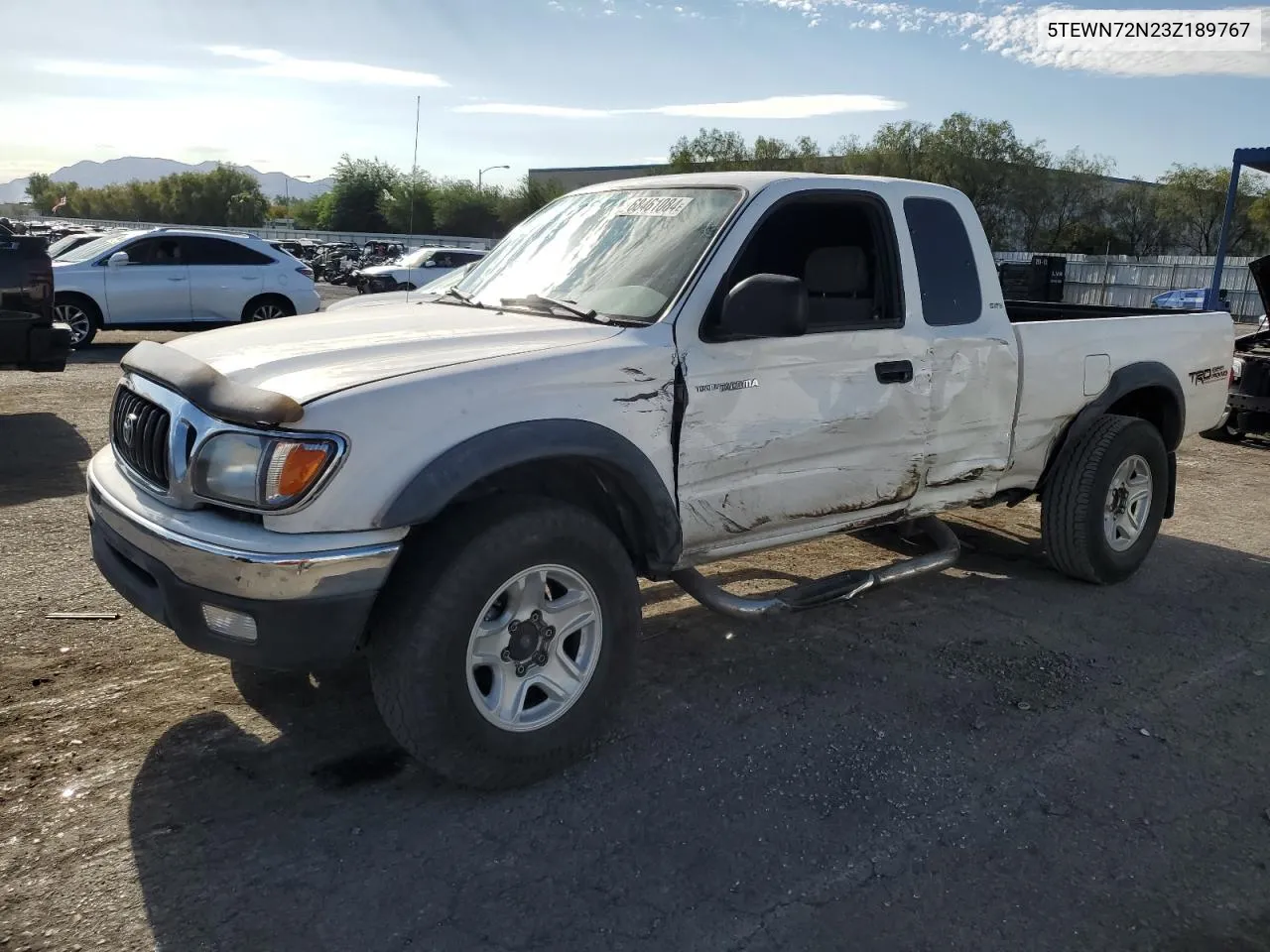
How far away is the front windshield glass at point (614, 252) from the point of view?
390cm

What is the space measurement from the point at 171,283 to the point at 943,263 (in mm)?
12973

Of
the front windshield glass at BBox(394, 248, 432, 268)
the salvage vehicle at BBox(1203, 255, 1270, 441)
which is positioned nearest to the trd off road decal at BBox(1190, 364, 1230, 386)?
the salvage vehicle at BBox(1203, 255, 1270, 441)

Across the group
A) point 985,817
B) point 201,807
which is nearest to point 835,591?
point 985,817

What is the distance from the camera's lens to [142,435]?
11.1 ft

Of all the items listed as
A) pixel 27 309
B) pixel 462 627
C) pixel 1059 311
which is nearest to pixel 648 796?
pixel 462 627

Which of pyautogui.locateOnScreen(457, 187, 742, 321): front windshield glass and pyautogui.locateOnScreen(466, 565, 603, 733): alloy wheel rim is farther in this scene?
pyautogui.locateOnScreen(457, 187, 742, 321): front windshield glass

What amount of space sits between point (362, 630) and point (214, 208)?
313 feet

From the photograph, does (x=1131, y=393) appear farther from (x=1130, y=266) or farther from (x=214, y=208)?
(x=214, y=208)

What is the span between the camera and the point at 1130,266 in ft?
114

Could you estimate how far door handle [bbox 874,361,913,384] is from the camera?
4.28 metres

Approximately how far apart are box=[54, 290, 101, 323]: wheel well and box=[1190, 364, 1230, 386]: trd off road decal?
13.6 metres

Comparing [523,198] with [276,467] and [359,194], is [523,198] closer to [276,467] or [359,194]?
[359,194]

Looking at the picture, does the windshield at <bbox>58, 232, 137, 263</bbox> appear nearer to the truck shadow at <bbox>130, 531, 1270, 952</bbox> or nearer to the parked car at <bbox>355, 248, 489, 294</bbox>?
the truck shadow at <bbox>130, 531, 1270, 952</bbox>

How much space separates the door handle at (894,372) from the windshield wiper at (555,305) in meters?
1.21
